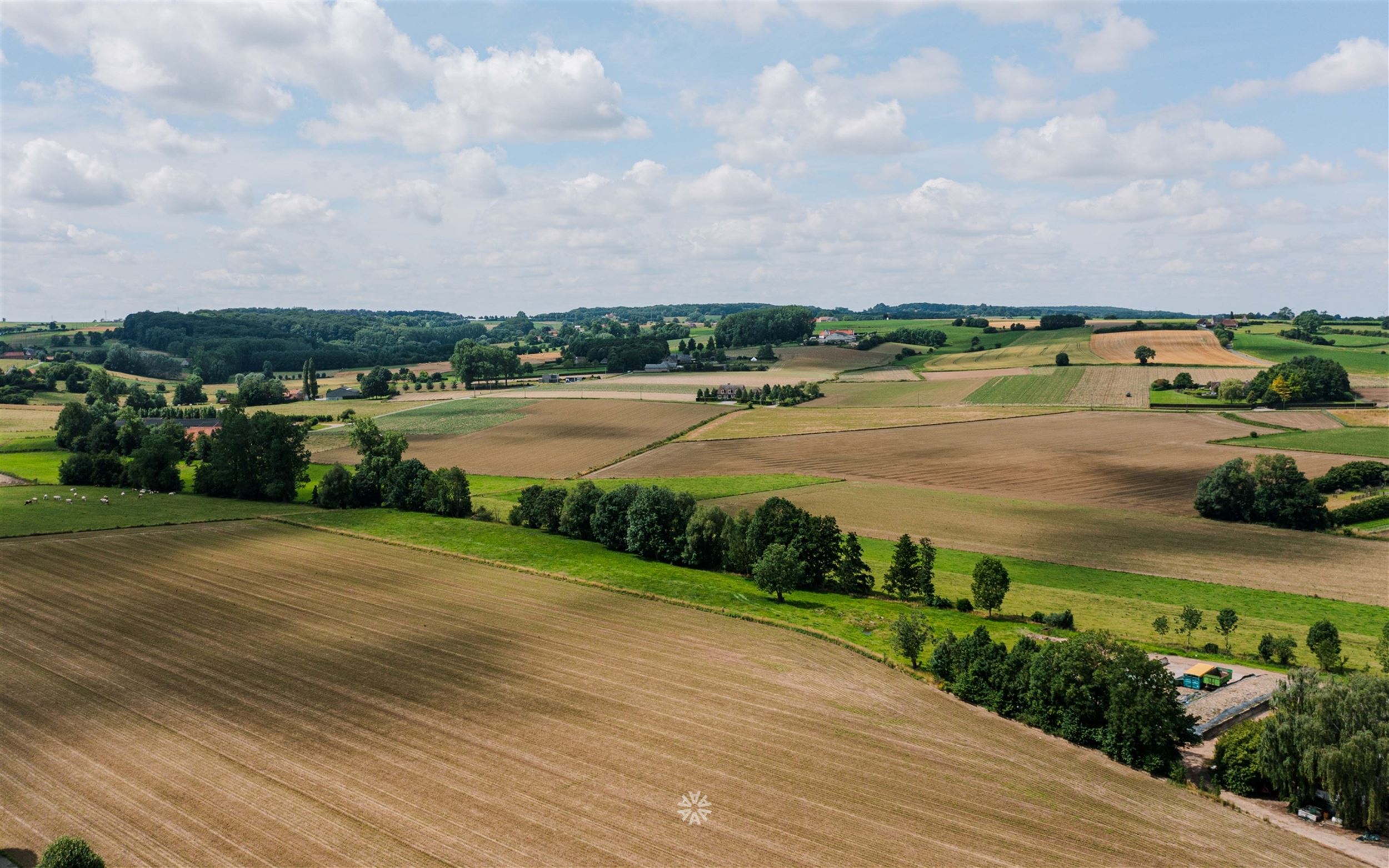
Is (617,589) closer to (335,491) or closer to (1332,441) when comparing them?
(335,491)

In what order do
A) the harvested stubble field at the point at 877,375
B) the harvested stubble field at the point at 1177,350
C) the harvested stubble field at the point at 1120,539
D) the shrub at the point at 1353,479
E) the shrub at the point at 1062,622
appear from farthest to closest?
1. the harvested stubble field at the point at 877,375
2. the harvested stubble field at the point at 1177,350
3. the shrub at the point at 1353,479
4. the harvested stubble field at the point at 1120,539
5. the shrub at the point at 1062,622

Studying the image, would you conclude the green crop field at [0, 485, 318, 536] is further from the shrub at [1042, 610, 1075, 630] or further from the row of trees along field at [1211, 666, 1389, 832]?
the row of trees along field at [1211, 666, 1389, 832]

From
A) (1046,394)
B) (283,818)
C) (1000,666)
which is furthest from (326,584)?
(1046,394)

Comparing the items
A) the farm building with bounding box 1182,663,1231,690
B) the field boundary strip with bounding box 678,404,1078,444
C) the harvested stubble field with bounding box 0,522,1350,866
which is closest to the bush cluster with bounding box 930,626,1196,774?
the harvested stubble field with bounding box 0,522,1350,866

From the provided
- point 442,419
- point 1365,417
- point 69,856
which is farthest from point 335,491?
point 1365,417

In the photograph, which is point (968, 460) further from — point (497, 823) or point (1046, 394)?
point (497, 823)

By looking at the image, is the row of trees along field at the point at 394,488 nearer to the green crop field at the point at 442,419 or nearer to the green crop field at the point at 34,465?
the green crop field at the point at 442,419

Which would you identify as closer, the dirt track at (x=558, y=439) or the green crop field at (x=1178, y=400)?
the dirt track at (x=558, y=439)

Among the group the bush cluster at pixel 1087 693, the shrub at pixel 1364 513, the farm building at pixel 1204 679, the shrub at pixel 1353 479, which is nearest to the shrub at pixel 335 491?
the bush cluster at pixel 1087 693
